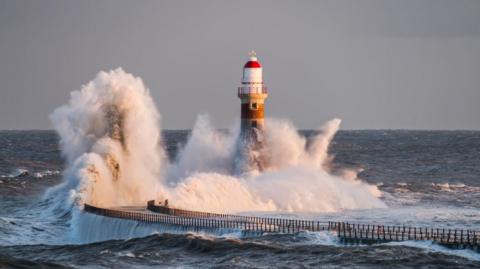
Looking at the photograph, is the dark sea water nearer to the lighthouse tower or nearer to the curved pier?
the curved pier

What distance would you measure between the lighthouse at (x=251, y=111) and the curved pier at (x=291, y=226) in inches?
470

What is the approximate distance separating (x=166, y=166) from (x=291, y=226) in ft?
74.6

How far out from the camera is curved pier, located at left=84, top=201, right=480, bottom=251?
146 ft

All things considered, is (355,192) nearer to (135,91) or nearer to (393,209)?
(393,209)

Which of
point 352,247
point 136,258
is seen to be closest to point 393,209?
point 352,247

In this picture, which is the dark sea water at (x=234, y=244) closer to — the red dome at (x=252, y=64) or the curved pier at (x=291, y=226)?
the curved pier at (x=291, y=226)

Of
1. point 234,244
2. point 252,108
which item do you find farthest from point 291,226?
point 252,108

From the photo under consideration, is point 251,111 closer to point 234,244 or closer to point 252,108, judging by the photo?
point 252,108

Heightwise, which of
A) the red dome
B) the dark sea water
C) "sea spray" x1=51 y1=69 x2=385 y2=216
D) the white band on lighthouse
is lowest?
the dark sea water

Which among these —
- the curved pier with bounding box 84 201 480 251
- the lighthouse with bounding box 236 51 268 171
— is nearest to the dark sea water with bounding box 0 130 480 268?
the curved pier with bounding box 84 201 480 251

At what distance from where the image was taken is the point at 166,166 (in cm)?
7019

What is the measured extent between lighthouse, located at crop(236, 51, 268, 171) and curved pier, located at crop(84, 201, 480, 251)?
1194 cm

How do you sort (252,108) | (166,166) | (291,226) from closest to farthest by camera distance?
(291,226) < (252,108) < (166,166)

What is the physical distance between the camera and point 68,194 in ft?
200
